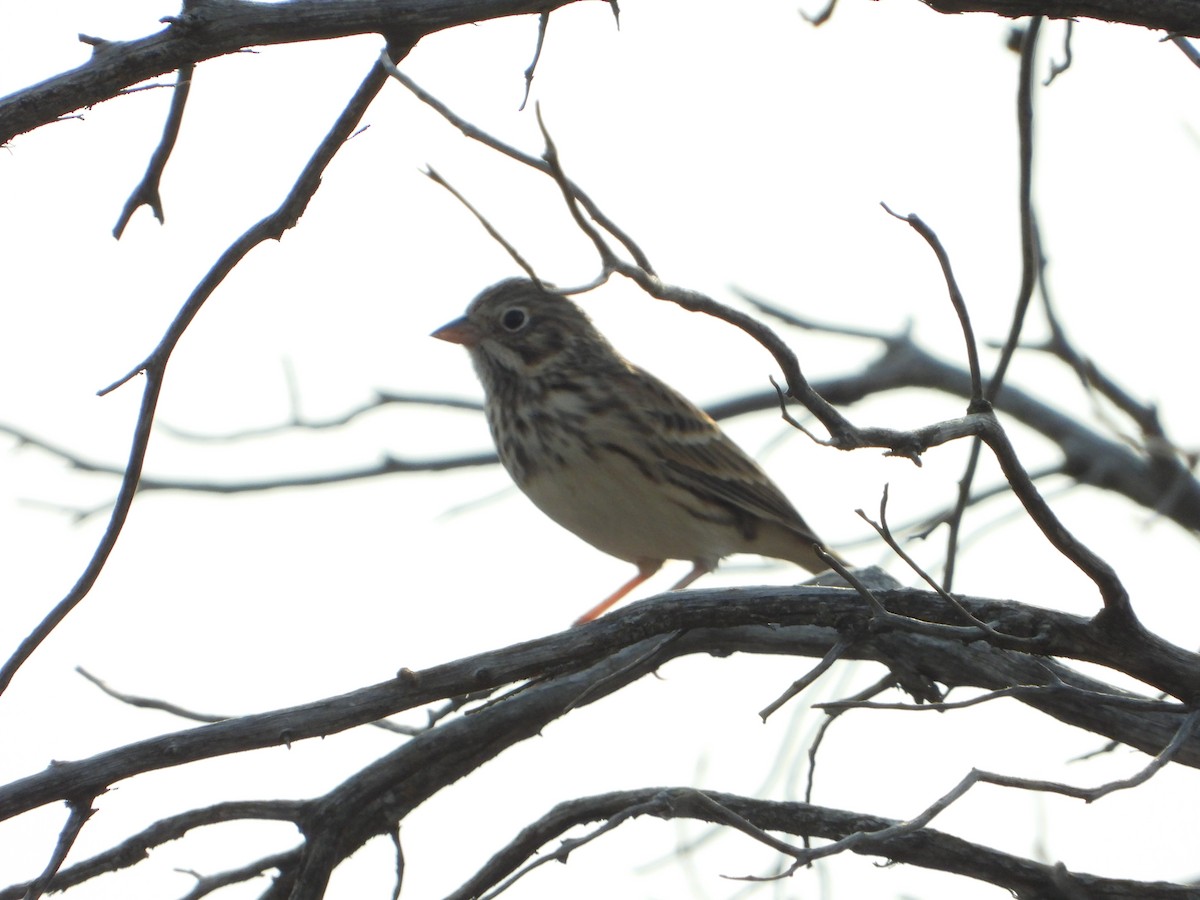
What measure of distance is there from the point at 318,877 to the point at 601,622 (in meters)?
1.20

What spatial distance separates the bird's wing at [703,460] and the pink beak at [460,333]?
0.99 metres

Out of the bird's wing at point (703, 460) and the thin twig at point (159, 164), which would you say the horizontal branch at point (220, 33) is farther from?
the bird's wing at point (703, 460)

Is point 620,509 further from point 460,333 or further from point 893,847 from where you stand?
point 893,847

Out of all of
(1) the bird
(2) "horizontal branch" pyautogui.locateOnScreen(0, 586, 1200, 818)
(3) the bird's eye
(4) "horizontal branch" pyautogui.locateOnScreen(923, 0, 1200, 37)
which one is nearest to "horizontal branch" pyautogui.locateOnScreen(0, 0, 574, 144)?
(4) "horizontal branch" pyautogui.locateOnScreen(923, 0, 1200, 37)

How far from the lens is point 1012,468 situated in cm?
326

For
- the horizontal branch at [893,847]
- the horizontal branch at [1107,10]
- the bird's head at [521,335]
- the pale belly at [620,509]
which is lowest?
the horizontal branch at [893,847]

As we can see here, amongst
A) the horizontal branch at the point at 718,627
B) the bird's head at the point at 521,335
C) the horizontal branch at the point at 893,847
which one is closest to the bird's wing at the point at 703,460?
the bird's head at the point at 521,335

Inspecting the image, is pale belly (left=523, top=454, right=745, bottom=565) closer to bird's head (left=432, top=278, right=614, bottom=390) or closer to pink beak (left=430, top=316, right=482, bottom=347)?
bird's head (left=432, top=278, right=614, bottom=390)

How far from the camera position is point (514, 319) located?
29.3 ft

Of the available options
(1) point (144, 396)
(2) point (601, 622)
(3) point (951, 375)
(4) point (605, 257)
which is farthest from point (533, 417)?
(4) point (605, 257)

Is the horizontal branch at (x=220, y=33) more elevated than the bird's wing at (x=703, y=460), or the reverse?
the bird's wing at (x=703, y=460)

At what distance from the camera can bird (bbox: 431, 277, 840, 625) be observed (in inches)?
311

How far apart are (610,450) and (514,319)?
51.6 inches

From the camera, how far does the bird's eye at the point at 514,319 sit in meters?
8.90
